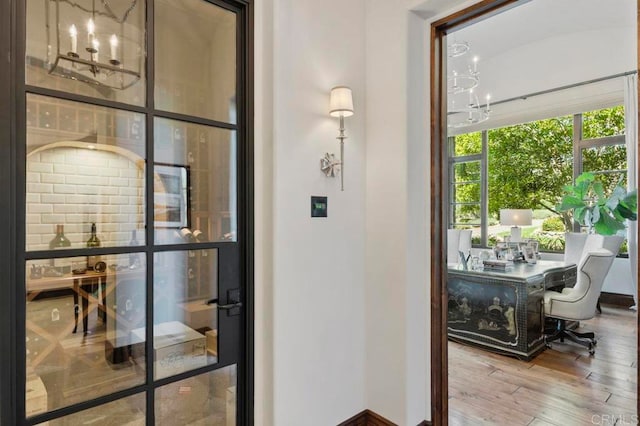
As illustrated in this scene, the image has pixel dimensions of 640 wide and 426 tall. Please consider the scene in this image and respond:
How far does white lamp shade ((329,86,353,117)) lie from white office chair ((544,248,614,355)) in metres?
2.88

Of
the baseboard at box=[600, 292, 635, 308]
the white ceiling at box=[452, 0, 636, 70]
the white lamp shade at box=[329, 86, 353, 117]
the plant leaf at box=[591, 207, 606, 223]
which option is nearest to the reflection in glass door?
the white lamp shade at box=[329, 86, 353, 117]

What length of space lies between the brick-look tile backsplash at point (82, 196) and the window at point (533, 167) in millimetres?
6274

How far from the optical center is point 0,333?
1190mm

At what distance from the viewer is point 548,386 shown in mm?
2775

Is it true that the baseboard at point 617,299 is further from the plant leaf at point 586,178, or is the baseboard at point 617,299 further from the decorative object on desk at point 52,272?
the decorative object on desk at point 52,272

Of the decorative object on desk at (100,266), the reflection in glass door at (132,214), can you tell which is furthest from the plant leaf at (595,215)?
the decorative object on desk at (100,266)

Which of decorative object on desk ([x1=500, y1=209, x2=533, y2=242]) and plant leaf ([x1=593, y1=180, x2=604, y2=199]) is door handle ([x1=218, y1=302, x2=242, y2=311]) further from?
plant leaf ([x1=593, y1=180, x2=604, y2=199])

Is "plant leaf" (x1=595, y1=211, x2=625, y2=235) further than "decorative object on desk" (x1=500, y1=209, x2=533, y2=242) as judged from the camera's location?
No

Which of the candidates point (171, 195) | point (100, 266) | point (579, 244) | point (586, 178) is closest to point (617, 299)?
point (579, 244)

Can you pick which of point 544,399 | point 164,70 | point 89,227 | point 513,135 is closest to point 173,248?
point 89,227

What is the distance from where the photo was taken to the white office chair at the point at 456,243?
4.96 metres

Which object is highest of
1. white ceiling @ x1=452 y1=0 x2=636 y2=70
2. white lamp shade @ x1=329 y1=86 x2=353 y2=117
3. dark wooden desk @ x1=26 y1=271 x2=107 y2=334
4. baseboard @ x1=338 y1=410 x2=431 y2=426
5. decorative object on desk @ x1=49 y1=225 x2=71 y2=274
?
white ceiling @ x1=452 y1=0 x2=636 y2=70

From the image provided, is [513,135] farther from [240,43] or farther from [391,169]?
[240,43]

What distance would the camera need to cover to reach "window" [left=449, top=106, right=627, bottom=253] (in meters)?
5.25
